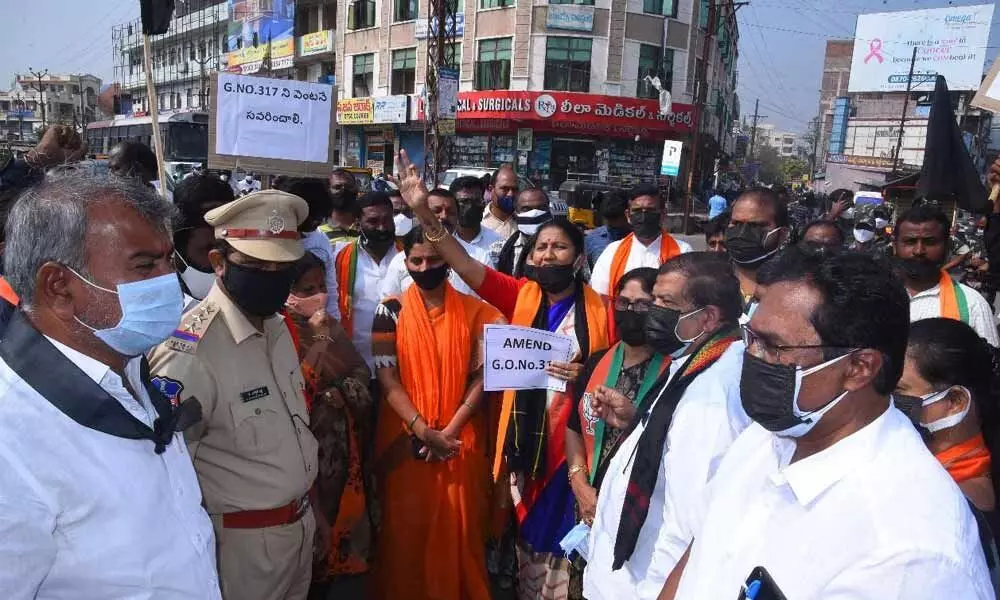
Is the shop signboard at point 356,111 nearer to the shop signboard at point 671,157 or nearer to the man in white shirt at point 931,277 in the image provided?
the shop signboard at point 671,157

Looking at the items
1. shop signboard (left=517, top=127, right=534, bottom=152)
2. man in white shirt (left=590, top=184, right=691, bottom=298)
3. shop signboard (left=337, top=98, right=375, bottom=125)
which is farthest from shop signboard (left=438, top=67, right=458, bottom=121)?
shop signboard (left=337, top=98, right=375, bottom=125)

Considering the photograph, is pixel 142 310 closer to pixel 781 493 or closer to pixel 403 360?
pixel 781 493

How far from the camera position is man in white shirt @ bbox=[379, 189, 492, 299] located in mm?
4016

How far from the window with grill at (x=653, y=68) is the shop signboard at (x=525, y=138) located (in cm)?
426

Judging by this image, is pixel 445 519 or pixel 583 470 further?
pixel 445 519

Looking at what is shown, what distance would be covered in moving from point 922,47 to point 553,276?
5126cm

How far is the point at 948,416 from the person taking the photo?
2168 millimetres

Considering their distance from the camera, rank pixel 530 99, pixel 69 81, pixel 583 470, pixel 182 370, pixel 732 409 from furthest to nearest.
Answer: pixel 69 81 < pixel 530 99 < pixel 583 470 < pixel 182 370 < pixel 732 409

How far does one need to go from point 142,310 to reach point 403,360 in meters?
1.71

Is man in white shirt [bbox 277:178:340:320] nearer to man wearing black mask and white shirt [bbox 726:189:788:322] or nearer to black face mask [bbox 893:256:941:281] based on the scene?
man wearing black mask and white shirt [bbox 726:189:788:322]

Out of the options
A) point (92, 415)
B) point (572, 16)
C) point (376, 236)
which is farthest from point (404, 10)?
point (92, 415)

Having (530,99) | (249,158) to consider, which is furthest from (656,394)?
(530,99)

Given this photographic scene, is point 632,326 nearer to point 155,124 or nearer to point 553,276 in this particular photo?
point 553,276

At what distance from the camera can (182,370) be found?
203cm
